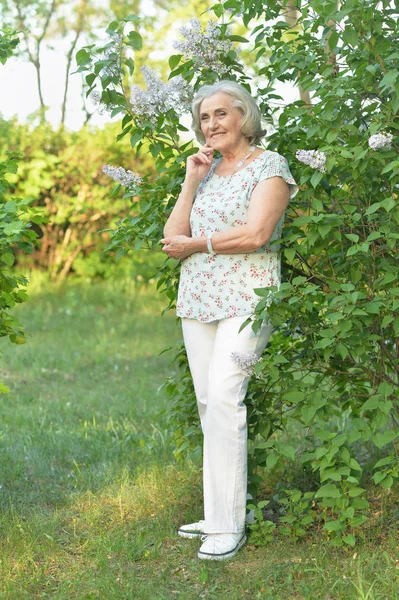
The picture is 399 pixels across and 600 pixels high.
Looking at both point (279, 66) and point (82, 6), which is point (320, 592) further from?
point (82, 6)

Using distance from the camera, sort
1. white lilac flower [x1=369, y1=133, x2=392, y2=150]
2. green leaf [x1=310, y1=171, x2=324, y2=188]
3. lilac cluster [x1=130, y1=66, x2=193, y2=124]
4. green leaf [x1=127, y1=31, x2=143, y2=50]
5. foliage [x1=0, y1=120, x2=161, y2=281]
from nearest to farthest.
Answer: white lilac flower [x1=369, y1=133, x2=392, y2=150] < green leaf [x1=310, y1=171, x2=324, y2=188] < green leaf [x1=127, y1=31, x2=143, y2=50] < lilac cluster [x1=130, y1=66, x2=193, y2=124] < foliage [x1=0, y1=120, x2=161, y2=281]

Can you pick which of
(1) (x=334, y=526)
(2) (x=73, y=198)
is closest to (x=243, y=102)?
(1) (x=334, y=526)

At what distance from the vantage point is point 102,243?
1252cm

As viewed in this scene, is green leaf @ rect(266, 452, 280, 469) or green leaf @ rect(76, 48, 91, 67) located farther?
green leaf @ rect(76, 48, 91, 67)

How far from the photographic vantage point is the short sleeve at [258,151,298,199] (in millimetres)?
3529

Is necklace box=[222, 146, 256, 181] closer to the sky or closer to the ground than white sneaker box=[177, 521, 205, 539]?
closer to the sky

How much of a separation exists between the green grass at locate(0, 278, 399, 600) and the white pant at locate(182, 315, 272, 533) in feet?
0.67

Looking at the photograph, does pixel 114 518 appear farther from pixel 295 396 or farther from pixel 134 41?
pixel 134 41

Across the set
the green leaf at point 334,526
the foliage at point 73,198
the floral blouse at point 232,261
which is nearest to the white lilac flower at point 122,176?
the floral blouse at point 232,261

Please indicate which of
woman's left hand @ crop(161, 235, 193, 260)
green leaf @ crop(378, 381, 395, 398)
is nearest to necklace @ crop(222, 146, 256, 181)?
woman's left hand @ crop(161, 235, 193, 260)

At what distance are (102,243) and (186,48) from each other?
8741 millimetres

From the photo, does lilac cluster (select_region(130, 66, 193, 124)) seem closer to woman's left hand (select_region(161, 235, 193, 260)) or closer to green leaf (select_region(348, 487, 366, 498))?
woman's left hand (select_region(161, 235, 193, 260))

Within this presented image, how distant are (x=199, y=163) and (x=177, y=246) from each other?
405mm

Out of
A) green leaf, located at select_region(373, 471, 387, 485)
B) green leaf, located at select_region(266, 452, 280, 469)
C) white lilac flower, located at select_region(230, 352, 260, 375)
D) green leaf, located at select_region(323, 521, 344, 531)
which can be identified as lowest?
green leaf, located at select_region(323, 521, 344, 531)
